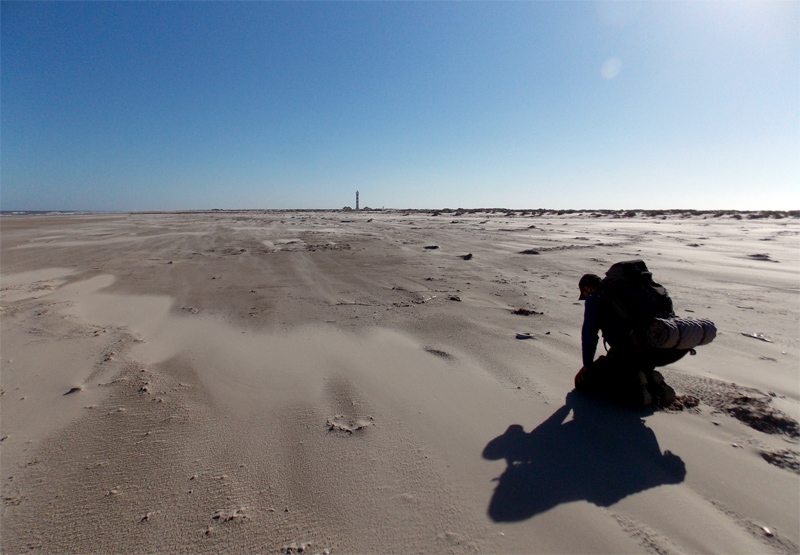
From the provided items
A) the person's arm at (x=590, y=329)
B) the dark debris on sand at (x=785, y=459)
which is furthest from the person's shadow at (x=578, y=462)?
the dark debris on sand at (x=785, y=459)

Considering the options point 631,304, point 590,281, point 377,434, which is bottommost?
point 377,434

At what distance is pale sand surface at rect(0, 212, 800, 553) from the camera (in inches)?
75.6

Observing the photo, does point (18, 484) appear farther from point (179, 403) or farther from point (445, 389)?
point (445, 389)

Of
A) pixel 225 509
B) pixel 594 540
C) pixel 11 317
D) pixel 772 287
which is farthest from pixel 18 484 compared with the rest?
pixel 772 287

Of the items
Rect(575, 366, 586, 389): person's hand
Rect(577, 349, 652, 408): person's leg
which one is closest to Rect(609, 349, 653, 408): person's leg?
Rect(577, 349, 652, 408): person's leg

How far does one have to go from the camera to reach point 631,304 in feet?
9.14

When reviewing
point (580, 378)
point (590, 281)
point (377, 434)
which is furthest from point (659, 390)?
point (377, 434)

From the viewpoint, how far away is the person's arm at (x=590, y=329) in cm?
304

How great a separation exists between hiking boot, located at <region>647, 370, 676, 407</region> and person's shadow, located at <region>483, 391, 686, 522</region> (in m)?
0.23

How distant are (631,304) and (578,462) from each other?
48.0 inches

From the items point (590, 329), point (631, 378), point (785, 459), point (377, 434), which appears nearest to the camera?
point (785, 459)

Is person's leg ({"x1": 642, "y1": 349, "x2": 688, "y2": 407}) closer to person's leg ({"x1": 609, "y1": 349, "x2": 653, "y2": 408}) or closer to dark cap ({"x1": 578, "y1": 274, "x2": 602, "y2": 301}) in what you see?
person's leg ({"x1": 609, "y1": 349, "x2": 653, "y2": 408})

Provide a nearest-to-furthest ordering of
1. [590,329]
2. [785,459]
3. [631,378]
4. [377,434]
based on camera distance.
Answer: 1. [785,459]
2. [377,434]
3. [631,378]
4. [590,329]

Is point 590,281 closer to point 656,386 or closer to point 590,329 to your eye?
point 590,329
